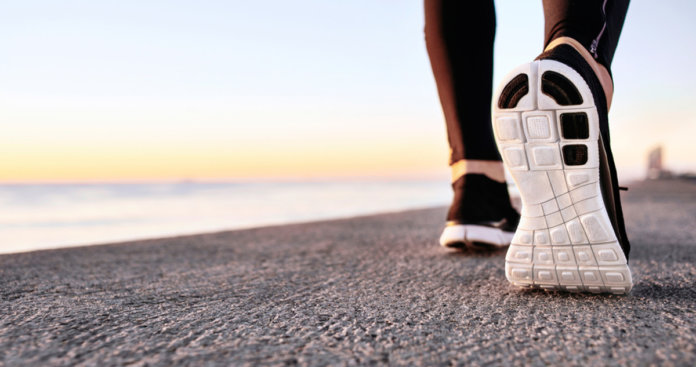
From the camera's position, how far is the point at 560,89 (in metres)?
0.76

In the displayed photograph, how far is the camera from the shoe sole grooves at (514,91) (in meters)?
0.77

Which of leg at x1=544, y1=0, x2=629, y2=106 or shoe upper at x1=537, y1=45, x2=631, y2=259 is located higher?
leg at x1=544, y1=0, x2=629, y2=106

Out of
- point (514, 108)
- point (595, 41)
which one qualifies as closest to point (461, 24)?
point (595, 41)

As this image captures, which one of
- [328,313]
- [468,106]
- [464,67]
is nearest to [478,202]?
[468,106]

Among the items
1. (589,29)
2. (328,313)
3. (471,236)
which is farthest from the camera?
(471,236)

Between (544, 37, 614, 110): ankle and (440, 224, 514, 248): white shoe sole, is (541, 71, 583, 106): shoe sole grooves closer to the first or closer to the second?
(544, 37, 614, 110): ankle

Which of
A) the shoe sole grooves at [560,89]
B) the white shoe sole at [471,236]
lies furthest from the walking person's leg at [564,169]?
the white shoe sole at [471,236]

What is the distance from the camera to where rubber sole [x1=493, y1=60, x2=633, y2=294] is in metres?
0.77

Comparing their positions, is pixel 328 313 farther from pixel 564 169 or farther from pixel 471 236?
pixel 471 236

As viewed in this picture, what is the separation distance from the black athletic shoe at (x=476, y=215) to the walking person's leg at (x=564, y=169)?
414 mm

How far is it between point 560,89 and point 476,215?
555mm

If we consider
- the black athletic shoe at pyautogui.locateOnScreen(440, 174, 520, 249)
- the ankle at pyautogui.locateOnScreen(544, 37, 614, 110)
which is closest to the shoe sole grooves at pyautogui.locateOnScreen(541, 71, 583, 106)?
the ankle at pyautogui.locateOnScreen(544, 37, 614, 110)

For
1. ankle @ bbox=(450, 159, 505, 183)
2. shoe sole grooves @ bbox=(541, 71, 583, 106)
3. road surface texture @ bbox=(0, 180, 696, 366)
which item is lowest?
road surface texture @ bbox=(0, 180, 696, 366)

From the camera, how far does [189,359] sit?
0.54 meters
